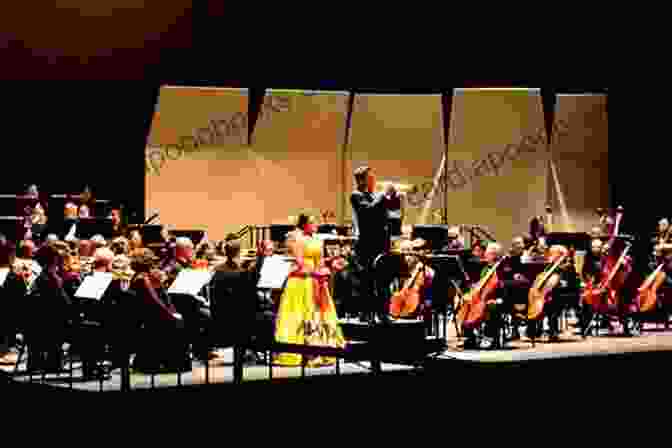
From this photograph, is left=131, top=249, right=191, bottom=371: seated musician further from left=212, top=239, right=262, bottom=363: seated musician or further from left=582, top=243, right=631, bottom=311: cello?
left=582, top=243, right=631, bottom=311: cello

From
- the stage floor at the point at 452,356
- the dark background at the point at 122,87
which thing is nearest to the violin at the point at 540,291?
the stage floor at the point at 452,356

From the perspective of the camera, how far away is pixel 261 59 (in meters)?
19.7

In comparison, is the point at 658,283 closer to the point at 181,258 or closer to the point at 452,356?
the point at 452,356

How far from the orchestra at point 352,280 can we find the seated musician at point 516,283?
0.6 inches

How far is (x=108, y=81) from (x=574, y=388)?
14785mm

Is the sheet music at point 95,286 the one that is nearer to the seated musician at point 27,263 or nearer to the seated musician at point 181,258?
the seated musician at point 27,263

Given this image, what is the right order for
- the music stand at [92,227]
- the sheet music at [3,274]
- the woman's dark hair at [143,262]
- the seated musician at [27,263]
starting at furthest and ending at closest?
the music stand at [92,227], the seated musician at [27,263], the sheet music at [3,274], the woman's dark hair at [143,262]

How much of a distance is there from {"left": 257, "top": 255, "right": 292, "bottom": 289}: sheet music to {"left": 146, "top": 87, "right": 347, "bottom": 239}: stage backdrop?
6.63 meters

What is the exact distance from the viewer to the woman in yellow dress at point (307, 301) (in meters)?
10.8

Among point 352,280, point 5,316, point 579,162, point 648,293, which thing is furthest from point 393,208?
point 579,162

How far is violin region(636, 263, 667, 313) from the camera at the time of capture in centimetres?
1440

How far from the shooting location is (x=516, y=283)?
1295 cm

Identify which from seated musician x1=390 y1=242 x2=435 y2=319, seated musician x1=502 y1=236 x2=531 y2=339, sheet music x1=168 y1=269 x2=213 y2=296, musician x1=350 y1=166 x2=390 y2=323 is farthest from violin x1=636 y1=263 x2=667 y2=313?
sheet music x1=168 y1=269 x2=213 y2=296

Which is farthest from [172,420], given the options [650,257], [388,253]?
[650,257]
